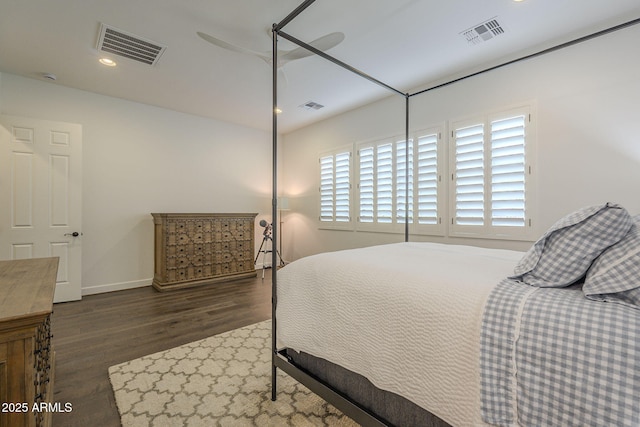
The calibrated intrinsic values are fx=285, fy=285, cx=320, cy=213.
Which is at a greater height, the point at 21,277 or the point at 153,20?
the point at 153,20

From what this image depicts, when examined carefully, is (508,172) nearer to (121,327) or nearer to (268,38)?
(268,38)

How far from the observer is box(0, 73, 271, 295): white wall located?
149 inches

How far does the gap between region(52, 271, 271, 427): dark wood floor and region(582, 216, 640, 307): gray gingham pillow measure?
7.65ft

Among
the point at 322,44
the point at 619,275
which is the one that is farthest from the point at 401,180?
the point at 619,275

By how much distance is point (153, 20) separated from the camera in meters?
2.45

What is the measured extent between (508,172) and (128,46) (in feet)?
13.1

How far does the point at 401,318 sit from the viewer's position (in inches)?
45.5

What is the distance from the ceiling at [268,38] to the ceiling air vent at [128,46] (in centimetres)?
6

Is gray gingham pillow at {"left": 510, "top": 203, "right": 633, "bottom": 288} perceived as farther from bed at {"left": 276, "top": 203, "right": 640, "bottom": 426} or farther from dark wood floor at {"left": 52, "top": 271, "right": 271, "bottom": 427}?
dark wood floor at {"left": 52, "top": 271, "right": 271, "bottom": 427}

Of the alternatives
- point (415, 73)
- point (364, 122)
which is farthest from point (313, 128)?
point (415, 73)

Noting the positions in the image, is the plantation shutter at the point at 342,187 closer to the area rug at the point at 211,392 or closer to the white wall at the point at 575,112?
the white wall at the point at 575,112

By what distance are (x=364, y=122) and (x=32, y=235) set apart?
4554 millimetres

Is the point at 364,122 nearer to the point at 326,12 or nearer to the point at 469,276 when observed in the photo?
the point at 326,12

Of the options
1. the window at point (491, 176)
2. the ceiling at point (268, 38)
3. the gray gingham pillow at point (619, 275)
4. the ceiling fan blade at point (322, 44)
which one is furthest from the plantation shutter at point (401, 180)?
the gray gingham pillow at point (619, 275)
